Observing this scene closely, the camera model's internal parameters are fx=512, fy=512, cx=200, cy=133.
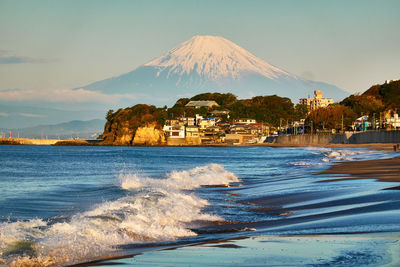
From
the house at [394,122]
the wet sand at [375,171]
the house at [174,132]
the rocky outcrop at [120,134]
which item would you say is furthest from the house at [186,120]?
the wet sand at [375,171]

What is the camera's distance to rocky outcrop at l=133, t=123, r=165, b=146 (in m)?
158

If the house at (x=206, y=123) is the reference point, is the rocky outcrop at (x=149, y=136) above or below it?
below

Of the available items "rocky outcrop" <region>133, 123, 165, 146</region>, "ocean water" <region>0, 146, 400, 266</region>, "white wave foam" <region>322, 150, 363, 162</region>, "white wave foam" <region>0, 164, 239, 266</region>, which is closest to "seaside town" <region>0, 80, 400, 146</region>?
"rocky outcrop" <region>133, 123, 165, 146</region>

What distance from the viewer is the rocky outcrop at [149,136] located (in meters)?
158

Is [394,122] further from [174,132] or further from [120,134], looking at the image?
[120,134]

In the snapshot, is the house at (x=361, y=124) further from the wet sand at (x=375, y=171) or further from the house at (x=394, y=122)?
the wet sand at (x=375, y=171)

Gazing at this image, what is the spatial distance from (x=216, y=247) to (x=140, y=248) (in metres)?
1.30

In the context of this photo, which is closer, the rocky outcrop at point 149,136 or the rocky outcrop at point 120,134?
the rocky outcrop at point 149,136

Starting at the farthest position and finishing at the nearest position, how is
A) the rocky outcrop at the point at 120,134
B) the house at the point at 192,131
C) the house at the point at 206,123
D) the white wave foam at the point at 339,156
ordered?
the house at the point at 206,123
the house at the point at 192,131
the rocky outcrop at the point at 120,134
the white wave foam at the point at 339,156

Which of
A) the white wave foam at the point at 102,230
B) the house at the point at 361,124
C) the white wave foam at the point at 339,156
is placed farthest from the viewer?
the house at the point at 361,124

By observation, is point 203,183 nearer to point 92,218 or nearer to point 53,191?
point 53,191

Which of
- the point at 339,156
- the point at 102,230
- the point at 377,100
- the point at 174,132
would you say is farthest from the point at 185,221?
the point at 377,100

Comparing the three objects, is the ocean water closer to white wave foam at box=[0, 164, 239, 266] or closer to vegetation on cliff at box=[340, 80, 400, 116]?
white wave foam at box=[0, 164, 239, 266]

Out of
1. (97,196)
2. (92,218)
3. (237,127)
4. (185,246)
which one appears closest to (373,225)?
(185,246)
